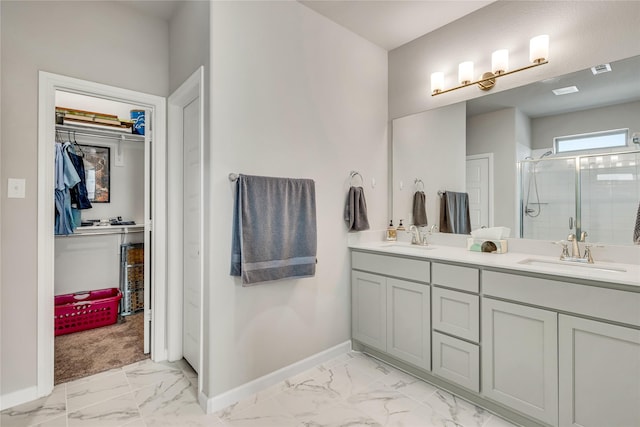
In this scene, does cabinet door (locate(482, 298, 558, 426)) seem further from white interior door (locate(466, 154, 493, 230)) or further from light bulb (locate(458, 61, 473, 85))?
light bulb (locate(458, 61, 473, 85))

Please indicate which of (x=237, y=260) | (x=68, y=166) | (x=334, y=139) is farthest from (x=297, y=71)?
(x=68, y=166)

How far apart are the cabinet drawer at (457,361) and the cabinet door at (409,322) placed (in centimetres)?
7

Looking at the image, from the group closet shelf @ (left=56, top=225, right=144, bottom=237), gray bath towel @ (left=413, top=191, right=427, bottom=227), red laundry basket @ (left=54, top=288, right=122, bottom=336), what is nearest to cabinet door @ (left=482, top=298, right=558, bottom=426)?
gray bath towel @ (left=413, top=191, right=427, bottom=227)

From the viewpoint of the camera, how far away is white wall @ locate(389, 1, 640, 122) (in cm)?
177

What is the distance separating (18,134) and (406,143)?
8.95ft

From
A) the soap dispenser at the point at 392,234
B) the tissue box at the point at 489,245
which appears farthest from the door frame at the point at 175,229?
the tissue box at the point at 489,245

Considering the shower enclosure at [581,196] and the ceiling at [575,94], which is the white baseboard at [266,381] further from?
the ceiling at [575,94]

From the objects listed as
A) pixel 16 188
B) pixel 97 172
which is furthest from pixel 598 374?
pixel 97 172

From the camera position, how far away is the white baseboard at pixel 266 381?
1.84 metres

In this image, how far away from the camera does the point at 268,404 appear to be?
190 cm

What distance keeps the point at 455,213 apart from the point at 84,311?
11.3 feet

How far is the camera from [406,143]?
2797 millimetres

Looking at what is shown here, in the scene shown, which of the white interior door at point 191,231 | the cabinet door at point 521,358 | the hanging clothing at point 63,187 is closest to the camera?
the cabinet door at point 521,358

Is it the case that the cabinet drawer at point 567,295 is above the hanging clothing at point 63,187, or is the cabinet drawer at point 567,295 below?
below
